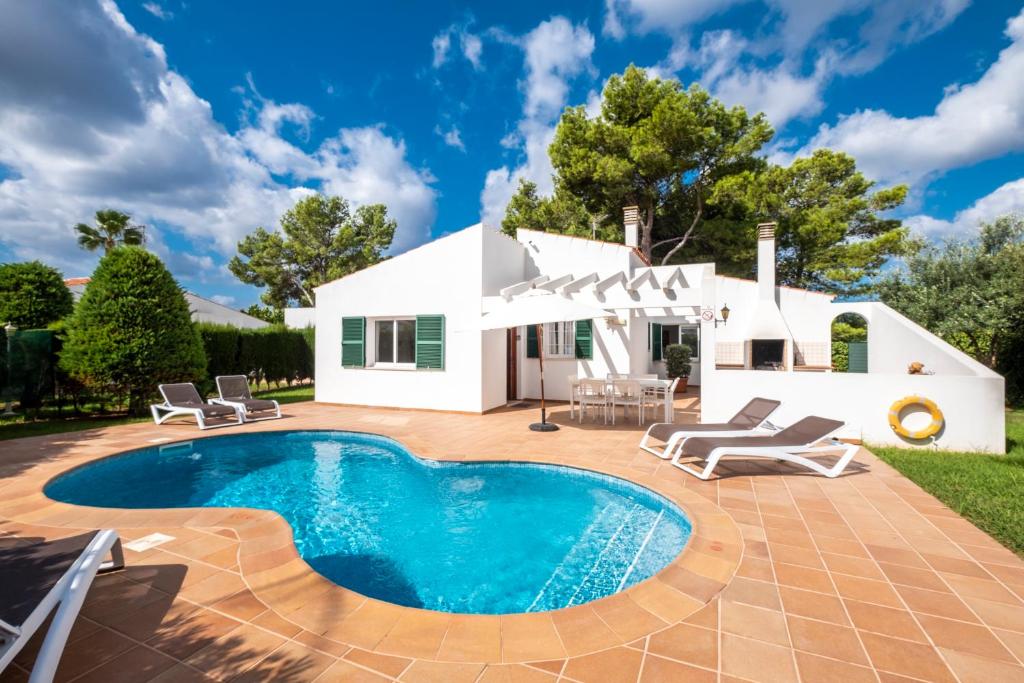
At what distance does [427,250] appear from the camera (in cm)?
1203

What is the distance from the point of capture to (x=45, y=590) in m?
2.26

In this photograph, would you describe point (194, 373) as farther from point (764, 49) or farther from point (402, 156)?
point (764, 49)

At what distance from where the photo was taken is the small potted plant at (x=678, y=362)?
647 inches

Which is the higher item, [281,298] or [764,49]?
[764,49]

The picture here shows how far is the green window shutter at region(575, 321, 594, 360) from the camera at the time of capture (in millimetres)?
12766

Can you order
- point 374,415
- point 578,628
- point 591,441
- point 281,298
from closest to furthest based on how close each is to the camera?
point 578,628, point 591,441, point 374,415, point 281,298

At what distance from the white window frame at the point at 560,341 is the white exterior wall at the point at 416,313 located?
3.02 m

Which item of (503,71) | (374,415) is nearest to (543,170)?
(503,71)

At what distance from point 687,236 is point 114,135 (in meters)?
22.2

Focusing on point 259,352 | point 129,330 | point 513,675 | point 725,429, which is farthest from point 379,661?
point 259,352

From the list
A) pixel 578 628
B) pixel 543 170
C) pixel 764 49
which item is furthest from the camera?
pixel 543 170

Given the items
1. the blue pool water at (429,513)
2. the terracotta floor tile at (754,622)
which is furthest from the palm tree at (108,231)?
the terracotta floor tile at (754,622)

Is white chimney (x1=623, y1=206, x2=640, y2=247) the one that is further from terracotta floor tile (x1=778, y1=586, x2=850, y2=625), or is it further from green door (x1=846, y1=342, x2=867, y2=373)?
terracotta floor tile (x1=778, y1=586, x2=850, y2=625)

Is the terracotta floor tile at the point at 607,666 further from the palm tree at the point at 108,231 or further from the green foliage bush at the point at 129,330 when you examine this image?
the palm tree at the point at 108,231
